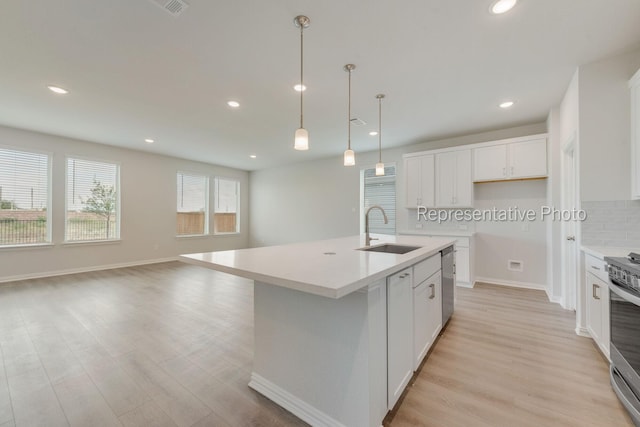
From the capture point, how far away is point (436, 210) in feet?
16.5

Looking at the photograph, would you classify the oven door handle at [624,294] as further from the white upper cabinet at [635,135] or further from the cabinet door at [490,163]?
the cabinet door at [490,163]

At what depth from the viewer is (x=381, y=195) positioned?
19.5ft

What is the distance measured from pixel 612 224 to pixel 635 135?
0.78m

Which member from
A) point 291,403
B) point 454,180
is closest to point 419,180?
point 454,180

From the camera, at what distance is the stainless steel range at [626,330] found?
151cm

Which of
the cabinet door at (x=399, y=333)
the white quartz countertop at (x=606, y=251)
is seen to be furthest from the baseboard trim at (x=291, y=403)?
the white quartz countertop at (x=606, y=251)

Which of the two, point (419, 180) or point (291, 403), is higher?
point (419, 180)

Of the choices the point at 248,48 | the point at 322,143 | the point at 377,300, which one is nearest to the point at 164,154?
the point at 322,143

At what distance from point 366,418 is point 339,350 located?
0.33m

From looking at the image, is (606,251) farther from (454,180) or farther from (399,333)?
(454,180)

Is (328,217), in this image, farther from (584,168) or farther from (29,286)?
(29,286)

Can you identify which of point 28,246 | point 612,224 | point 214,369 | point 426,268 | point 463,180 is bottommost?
point 214,369

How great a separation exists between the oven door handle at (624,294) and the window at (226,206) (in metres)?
7.68

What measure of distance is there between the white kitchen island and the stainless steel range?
126 cm
